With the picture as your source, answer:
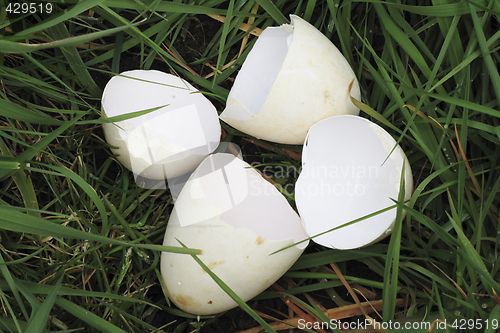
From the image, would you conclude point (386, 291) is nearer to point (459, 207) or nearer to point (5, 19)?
point (459, 207)

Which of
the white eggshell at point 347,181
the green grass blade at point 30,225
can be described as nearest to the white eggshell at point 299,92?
the white eggshell at point 347,181

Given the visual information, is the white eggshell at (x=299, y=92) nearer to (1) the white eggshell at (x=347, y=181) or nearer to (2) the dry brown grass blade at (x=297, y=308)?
Result: (1) the white eggshell at (x=347, y=181)

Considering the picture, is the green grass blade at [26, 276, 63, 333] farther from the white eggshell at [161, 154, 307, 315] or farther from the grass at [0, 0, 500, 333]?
the white eggshell at [161, 154, 307, 315]

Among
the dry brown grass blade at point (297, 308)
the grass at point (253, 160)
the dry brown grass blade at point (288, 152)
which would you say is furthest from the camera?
the dry brown grass blade at point (288, 152)

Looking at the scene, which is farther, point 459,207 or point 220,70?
point 220,70

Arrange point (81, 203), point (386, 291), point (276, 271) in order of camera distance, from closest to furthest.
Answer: point (386, 291) → point (276, 271) → point (81, 203)

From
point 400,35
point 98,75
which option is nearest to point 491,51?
point 400,35
